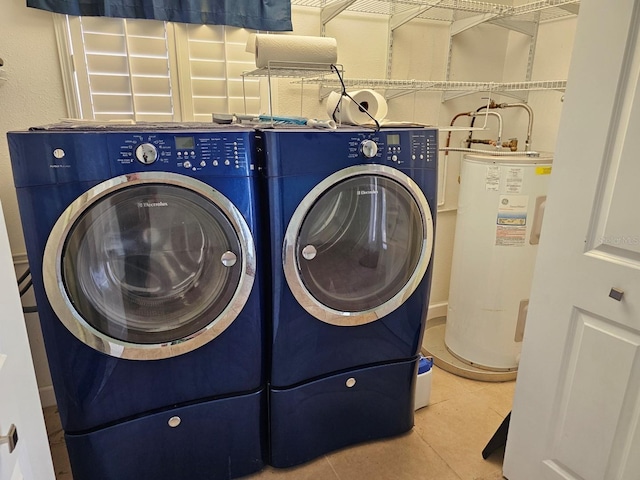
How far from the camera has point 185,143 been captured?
4.23ft

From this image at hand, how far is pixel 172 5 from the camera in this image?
71.4 inches

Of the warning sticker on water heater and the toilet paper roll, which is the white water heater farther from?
the toilet paper roll

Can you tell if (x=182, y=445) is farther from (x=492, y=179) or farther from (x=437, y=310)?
(x=437, y=310)

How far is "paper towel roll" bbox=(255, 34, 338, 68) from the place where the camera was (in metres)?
1.60

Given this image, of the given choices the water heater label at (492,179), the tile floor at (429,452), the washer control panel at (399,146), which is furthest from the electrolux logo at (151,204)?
the water heater label at (492,179)

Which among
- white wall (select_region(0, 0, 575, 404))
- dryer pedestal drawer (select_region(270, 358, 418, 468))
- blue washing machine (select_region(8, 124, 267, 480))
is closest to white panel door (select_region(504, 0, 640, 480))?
dryer pedestal drawer (select_region(270, 358, 418, 468))

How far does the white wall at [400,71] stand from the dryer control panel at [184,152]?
846 mm

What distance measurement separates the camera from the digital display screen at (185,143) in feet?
4.21

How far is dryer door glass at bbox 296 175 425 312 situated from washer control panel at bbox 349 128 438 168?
0.08 meters

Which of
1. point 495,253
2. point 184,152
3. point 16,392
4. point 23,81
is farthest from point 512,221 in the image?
point 23,81

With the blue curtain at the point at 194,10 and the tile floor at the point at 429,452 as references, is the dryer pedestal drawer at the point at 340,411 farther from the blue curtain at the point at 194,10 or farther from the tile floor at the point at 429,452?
the blue curtain at the point at 194,10

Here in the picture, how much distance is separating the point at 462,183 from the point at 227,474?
1.73m

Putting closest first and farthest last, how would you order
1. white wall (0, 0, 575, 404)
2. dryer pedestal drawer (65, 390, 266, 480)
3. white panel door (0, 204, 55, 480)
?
white panel door (0, 204, 55, 480) < dryer pedestal drawer (65, 390, 266, 480) < white wall (0, 0, 575, 404)

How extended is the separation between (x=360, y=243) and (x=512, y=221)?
2.97 feet
